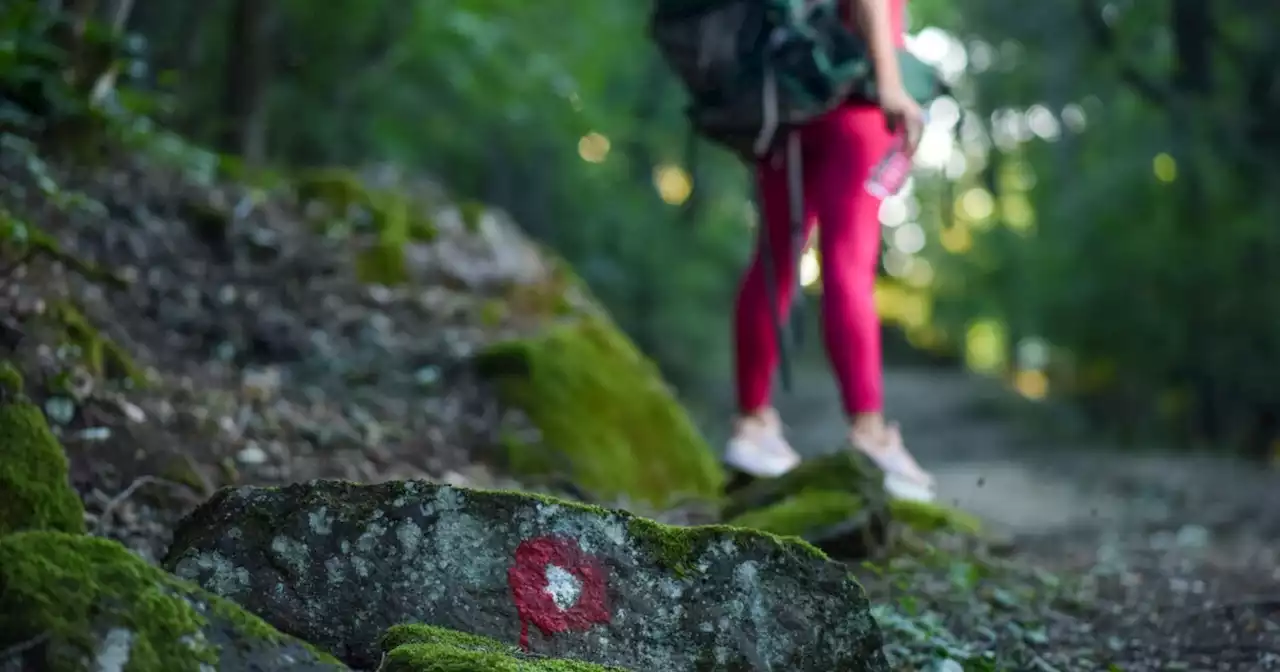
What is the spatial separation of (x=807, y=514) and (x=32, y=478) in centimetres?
183

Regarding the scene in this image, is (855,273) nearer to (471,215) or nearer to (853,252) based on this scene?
(853,252)

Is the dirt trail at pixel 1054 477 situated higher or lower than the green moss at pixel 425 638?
lower

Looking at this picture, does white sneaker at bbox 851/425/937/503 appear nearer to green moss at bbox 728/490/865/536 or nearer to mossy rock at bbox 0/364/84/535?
green moss at bbox 728/490/865/536

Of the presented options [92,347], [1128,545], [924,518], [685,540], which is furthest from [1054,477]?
[685,540]

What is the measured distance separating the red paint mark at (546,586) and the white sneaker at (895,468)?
1.89m

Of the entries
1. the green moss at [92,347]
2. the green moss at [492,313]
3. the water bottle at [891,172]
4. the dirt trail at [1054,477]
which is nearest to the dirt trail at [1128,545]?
the dirt trail at [1054,477]

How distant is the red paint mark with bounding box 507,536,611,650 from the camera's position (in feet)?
6.19

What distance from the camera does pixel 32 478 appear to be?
242 centimetres

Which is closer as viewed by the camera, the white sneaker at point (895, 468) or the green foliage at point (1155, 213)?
the white sneaker at point (895, 468)

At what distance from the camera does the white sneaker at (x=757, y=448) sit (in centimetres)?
411

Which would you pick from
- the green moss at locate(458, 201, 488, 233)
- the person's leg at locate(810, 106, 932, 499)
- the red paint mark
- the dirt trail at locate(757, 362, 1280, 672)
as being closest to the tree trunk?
the green moss at locate(458, 201, 488, 233)

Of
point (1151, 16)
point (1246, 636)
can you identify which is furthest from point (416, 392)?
point (1151, 16)

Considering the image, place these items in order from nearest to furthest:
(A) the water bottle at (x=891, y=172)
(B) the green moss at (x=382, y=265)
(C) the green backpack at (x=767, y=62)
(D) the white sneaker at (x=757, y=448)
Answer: (C) the green backpack at (x=767, y=62) < (A) the water bottle at (x=891, y=172) < (D) the white sneaker at (x=757, y=448) < (B) the green moss at (x=382, y=265)

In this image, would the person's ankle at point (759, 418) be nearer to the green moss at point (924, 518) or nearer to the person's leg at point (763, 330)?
the person's leg at point (763, 330)
